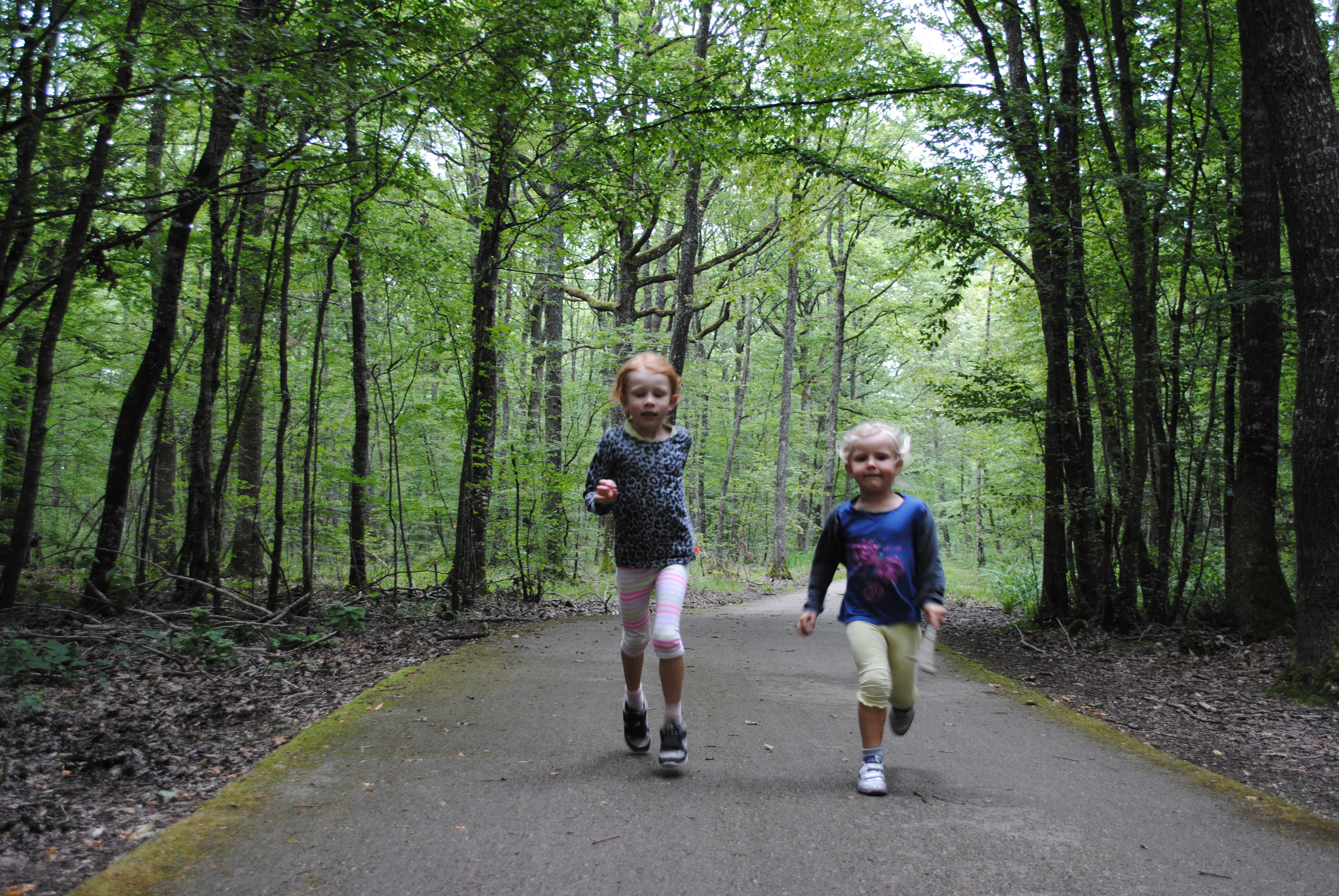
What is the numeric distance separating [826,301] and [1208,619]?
26.2 meters

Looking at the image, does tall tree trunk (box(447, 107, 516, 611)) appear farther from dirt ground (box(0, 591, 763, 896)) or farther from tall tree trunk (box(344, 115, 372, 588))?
dirt ground (box(0, 591, 763, 896))

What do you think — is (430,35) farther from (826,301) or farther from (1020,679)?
(826,301)

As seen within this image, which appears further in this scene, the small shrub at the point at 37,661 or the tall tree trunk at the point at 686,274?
the tall tree trunk at the point at 686,274

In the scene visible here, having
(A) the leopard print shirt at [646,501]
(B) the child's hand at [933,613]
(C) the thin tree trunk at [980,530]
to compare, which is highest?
(A) the leopard print shirt at [646,501]

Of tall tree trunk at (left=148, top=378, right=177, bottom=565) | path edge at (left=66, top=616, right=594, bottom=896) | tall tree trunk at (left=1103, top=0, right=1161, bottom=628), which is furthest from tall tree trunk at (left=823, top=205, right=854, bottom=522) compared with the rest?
path edge at (left=66, top=616, right=594, bottom=896)

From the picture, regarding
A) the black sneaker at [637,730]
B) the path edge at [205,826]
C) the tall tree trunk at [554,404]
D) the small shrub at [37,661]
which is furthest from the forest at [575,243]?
the black sneaker at [637,730]

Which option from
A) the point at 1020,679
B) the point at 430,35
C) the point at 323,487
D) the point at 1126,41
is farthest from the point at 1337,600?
the point at 323,487

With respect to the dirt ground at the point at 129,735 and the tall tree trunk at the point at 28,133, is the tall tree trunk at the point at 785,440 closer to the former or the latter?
the dirt ground at the point at 129,735

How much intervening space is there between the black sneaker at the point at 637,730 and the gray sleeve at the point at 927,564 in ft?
4.86

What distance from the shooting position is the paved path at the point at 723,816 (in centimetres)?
253

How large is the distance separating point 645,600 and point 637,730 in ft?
2.21

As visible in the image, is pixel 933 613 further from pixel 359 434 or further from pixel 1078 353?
pixel 359 434

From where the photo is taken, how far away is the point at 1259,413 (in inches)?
288

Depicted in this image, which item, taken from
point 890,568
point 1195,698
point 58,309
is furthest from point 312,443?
point 1195,698
